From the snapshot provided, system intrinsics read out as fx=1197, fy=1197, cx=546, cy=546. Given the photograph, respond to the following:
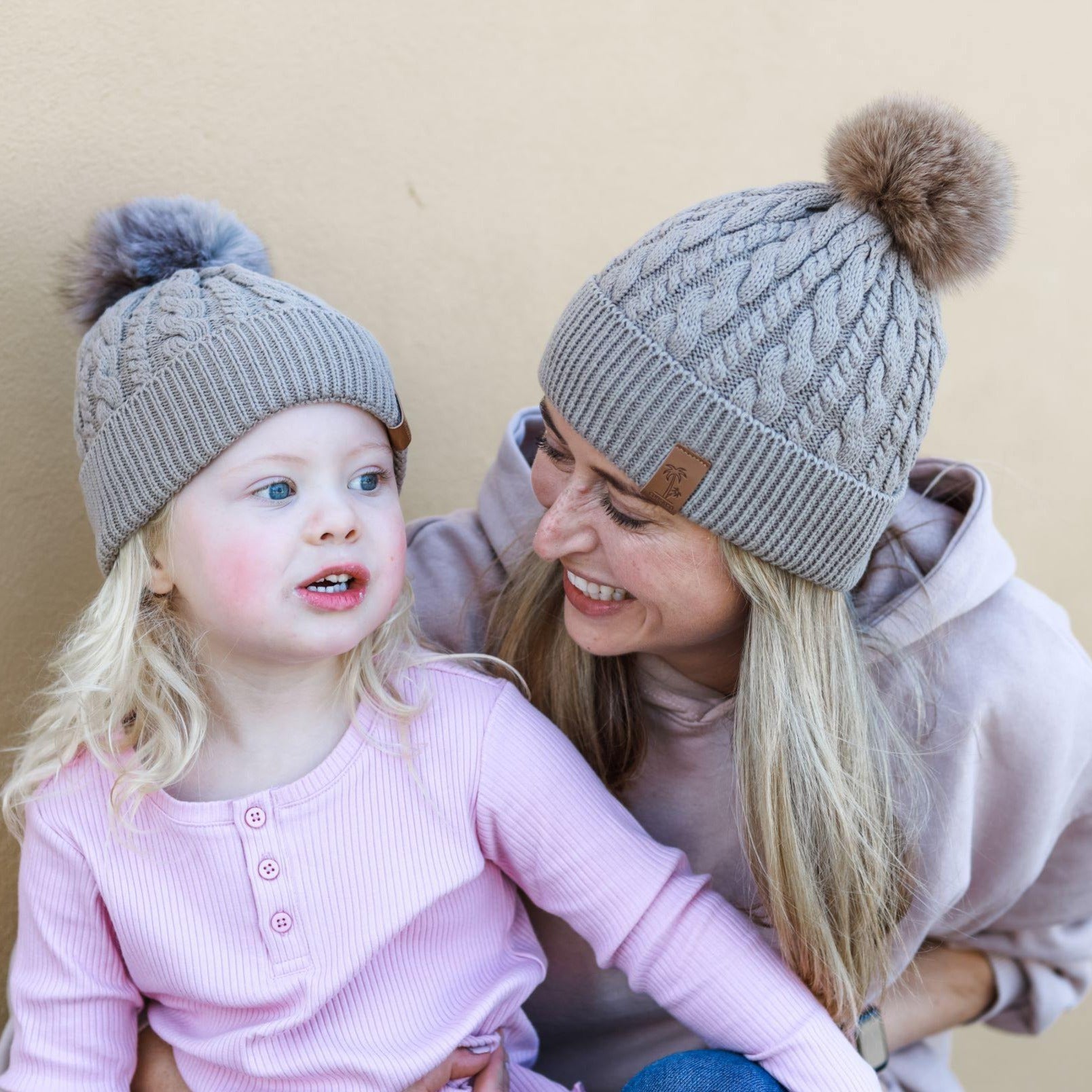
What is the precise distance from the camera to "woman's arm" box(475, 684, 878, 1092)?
1415 mm

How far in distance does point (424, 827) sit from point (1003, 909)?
3.04 feet

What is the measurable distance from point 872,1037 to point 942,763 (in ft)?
1.32

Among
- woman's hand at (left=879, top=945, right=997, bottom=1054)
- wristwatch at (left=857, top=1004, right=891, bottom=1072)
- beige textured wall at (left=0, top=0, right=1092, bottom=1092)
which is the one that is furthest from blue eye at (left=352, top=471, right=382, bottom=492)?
woman's hand at (left=879, top=945, right=997, bottom=1054)

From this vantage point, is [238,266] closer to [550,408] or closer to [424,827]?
[550,408]

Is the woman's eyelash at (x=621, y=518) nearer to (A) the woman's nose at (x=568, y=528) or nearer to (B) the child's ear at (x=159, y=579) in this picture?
(A) the woman's nose at (x=568, y=528)

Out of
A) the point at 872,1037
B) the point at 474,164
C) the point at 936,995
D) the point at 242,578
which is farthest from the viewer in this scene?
the point at 474,164

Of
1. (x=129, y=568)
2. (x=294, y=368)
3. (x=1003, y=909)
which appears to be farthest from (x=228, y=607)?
(x=1003, y=909)

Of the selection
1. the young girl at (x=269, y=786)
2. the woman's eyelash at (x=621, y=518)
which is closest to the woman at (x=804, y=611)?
the woman's eyelash at (x=621, y=518)

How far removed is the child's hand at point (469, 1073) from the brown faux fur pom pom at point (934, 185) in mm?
1093

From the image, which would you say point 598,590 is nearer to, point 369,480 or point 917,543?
point 369,480

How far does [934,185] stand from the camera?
1.38 meters

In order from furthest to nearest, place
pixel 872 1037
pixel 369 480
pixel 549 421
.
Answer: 1. pixel 872 1037
2. pixel 549 421
3. pixel 369 480

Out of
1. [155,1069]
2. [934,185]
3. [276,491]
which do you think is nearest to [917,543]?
[934,185]

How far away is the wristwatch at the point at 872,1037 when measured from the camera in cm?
168
